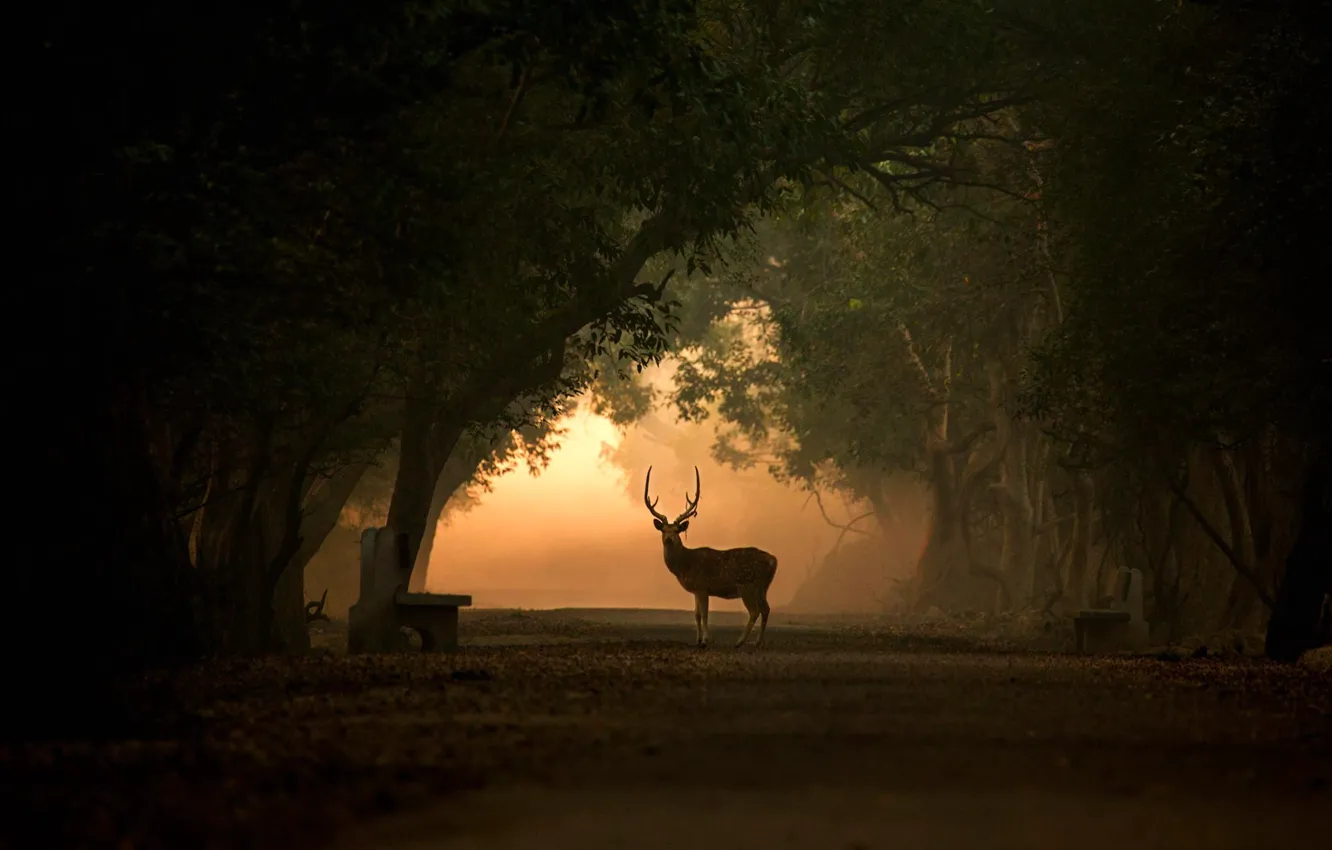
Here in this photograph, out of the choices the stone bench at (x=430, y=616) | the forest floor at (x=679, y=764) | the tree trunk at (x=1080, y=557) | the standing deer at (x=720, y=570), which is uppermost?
the tree trunk at (x=1080, y=557)

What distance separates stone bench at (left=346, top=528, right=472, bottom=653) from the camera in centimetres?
2112

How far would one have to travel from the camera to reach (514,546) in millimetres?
141375

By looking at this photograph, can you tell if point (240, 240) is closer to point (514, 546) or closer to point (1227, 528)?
point (1227, 528)

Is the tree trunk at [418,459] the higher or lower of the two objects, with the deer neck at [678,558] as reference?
higher

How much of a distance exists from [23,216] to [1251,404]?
1413cm

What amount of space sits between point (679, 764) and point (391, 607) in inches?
515

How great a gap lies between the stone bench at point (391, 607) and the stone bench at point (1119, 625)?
8.97 meters

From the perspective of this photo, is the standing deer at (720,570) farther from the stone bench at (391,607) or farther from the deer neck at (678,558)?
the stone bench at (391,607)

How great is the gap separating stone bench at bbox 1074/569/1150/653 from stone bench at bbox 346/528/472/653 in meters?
8.97

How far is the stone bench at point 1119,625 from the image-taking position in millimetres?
25031

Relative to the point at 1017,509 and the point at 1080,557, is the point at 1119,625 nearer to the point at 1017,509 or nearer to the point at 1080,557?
the point at 1080,557

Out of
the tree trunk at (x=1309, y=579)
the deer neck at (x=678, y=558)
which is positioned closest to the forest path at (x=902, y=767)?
the tree trunk at (x=1309, y=579)

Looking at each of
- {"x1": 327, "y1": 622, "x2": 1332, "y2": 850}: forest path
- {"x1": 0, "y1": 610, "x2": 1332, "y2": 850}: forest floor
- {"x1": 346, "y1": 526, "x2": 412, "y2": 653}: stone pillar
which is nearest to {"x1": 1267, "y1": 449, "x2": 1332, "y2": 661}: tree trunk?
{"x1": 327, "y1": 622, "x2": 1332, "y2": 850}: forest path

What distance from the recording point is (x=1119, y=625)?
25266mm
